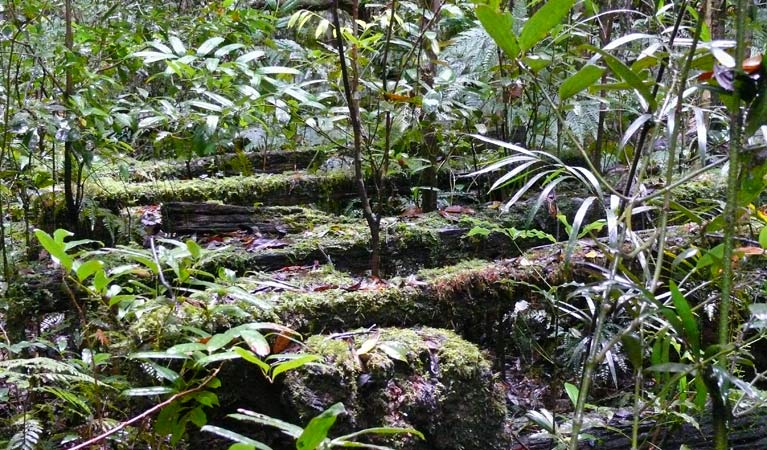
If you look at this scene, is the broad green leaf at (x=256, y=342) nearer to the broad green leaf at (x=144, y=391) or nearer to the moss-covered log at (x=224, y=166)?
the broad green leaf at (x=144, y=391)

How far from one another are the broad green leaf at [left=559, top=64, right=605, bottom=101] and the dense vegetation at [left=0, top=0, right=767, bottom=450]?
1 centimetres

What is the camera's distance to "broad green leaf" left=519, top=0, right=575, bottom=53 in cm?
142

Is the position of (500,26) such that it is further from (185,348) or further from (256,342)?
(185,348)

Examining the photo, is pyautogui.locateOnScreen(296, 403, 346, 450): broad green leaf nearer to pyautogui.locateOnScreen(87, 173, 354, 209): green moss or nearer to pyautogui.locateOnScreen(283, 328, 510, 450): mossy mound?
pyautogui.locateOnScreen(283, 328, 510, 450): mossy mound

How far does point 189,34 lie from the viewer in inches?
156

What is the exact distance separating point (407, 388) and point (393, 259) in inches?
50.4

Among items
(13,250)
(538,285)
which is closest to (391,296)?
(538,285)

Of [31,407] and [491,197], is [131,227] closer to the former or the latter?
[31,407]

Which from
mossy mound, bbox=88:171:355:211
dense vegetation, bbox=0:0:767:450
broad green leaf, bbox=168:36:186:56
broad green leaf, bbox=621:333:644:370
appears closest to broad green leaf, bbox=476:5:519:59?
dense vegetation, bbox=0:0:767:450

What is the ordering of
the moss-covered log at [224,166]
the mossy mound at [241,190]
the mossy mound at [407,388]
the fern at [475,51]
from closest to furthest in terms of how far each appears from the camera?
the mossy mound at [407,388] < the fern at [475,51] < the mossy mound at [241,190] < the moss-covered log at [224,166]

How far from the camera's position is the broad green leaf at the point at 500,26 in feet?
4.67

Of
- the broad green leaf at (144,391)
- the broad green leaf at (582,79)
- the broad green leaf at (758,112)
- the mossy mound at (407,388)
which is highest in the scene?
the broad green leaf at (582,79)

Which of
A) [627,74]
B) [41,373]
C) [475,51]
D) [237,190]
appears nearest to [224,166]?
[237,190]

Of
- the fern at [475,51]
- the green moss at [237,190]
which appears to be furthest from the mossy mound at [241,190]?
the fern at [475,51]
